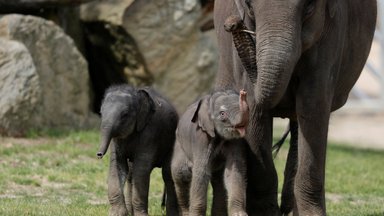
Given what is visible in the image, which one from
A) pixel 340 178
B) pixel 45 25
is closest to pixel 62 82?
pixel 45 25

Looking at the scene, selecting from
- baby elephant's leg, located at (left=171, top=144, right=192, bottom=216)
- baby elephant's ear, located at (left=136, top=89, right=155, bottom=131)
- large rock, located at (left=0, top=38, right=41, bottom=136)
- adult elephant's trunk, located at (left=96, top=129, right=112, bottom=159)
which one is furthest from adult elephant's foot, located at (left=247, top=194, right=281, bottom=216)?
large rock, located at (left=0, top=38, right=41, bottom=136)

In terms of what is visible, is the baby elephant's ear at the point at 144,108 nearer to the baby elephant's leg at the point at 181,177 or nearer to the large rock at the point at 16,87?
the baby elephant's leg at the point at 181,177

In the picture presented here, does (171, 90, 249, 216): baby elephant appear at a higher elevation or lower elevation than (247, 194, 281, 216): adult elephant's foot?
higher

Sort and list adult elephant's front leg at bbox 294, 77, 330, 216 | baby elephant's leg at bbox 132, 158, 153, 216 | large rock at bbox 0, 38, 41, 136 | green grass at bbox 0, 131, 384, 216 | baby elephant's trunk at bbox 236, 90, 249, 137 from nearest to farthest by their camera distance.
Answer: baby elephant's trunk at bbox 236, 90, 249, 137, adult elephant's front leg at bbox 294, 77, 330, 216, baby elephant's leg at bbox 132, 158, 153, 216, green grass at bbox 0, 131, 384, 216, large rock at bbox 0, 38, 41, 136

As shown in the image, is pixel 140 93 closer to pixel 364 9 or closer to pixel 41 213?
pixel 41 213

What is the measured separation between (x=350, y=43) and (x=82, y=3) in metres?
6.95

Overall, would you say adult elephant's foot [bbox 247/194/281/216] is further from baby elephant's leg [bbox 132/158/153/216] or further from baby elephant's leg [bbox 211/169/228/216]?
baby elephant's leg [bbox 132/158/153/216]

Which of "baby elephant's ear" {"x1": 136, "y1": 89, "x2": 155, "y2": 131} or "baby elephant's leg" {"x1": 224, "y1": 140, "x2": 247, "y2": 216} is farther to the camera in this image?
"baby elephant's ear" {"x1": 136, "y1": 89, "x2": 155, "y2": 131}

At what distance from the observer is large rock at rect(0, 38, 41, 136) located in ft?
42.1

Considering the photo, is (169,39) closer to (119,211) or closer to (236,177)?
(119,211)

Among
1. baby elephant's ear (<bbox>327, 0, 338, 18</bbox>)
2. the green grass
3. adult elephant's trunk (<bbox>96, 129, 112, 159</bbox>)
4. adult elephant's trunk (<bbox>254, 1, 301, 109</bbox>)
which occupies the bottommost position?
the green grass

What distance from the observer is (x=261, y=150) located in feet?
24.8

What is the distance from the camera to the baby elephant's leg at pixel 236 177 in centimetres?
711

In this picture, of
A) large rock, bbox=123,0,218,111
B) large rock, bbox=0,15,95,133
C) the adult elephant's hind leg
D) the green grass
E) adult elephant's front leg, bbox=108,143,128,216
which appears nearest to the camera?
adult elephant's front leg, bbox=108,143,128,216
